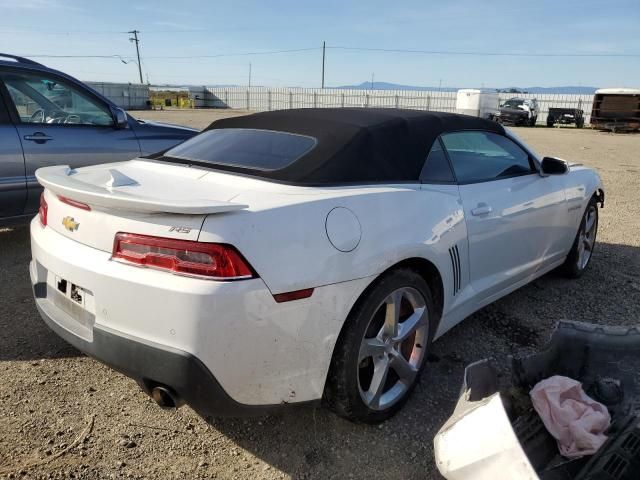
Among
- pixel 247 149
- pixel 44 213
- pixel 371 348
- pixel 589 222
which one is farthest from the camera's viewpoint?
pixel 589 222

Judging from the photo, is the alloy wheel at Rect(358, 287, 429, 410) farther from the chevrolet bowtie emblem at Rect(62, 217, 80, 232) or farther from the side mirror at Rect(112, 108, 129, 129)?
the side mirror at Rect(112, 108, 129, 129)

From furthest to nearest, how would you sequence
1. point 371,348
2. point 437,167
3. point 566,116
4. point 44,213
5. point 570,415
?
point 566,116 → point 437,167 → point 44,213 → point 371,348 → point 570,415

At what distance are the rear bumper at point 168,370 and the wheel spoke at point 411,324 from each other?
729 millimetres

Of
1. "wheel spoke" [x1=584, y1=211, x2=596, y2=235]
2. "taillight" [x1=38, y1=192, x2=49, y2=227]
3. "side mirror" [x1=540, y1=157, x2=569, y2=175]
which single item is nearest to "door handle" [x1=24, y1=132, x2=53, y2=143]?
"taillight" [x1=38, y1=192, x2=49, y2=227]

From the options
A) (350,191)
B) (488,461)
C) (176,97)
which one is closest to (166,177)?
(350,191)

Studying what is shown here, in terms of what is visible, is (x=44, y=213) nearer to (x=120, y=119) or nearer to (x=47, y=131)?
(x=47, y=131)

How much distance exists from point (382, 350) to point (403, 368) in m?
0.21

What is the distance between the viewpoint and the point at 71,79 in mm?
5031

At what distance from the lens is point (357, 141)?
2.62 m

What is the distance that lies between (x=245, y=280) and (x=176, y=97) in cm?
5543

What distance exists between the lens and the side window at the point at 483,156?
123 inches

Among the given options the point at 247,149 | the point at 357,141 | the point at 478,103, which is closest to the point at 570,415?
the point at 357,141

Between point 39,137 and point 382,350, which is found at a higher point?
point 39,137

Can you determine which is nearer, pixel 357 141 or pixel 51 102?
pixel 357 141
